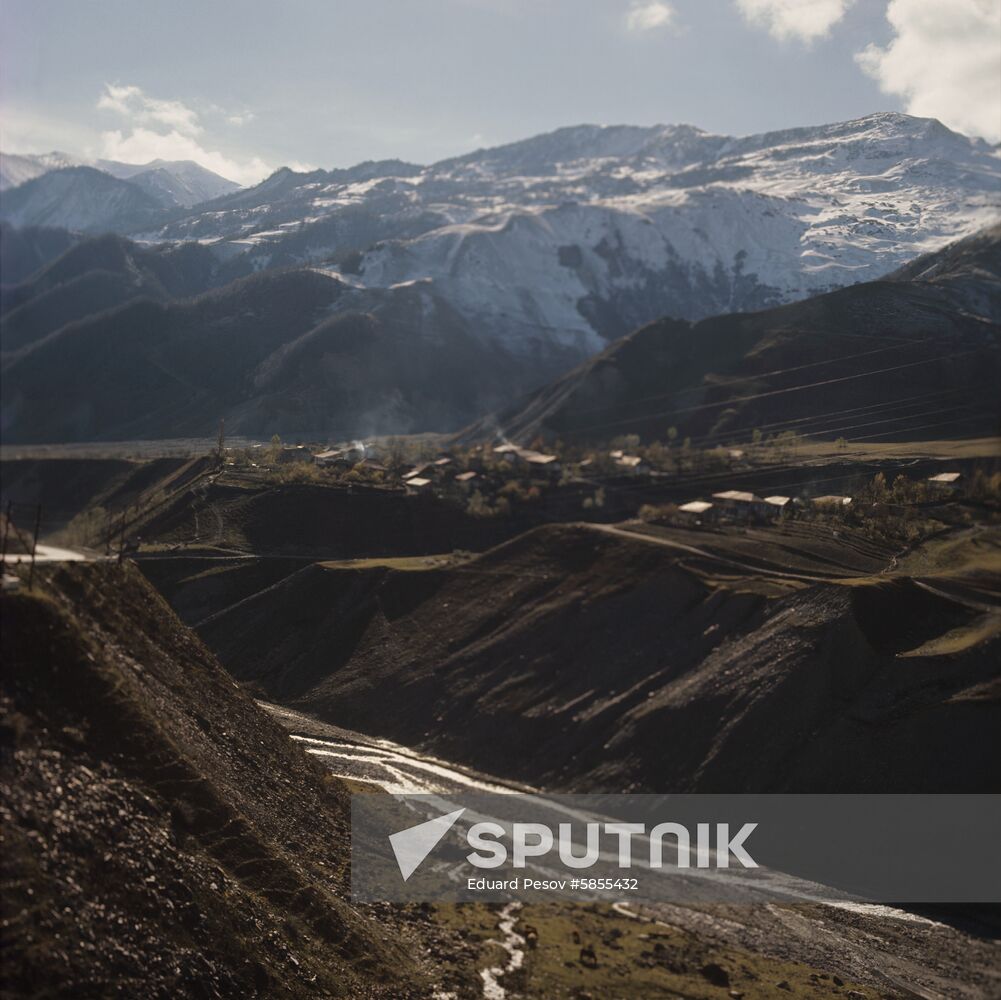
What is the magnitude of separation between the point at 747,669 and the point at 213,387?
4046 inches

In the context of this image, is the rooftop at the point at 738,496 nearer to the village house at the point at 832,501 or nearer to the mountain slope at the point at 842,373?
the mountain slope at the point at 842,373

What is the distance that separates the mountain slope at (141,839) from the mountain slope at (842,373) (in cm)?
6158

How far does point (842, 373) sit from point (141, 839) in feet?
324

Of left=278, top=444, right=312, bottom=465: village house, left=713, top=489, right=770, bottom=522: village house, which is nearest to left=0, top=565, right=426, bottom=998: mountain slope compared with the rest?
left=278, top=444, right=312, bottom=465: village house

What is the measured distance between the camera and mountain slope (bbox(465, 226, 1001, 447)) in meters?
86.6

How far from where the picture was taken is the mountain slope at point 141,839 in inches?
948

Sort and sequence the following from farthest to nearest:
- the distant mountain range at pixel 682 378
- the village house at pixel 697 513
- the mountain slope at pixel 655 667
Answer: the village house at pixel 697 513
the distant mountain range at pixel 682 378
the mountain slope at pixel 655 667

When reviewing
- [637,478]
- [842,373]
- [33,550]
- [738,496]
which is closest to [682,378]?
[637,478]

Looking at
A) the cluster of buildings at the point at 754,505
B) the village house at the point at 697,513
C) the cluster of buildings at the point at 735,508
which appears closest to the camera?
A: the cluster of buildings at the point at 754,505

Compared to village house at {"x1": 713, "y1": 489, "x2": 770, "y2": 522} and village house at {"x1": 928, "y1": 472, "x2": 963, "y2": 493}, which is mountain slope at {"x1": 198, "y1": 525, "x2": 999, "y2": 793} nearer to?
village house at {"x1": 713, "y1": 489, "x2": 770, "y2": 522}

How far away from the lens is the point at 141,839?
28.1 meters

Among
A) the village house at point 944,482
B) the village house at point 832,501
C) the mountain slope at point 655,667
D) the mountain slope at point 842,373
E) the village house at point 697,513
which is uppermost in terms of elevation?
the mountain slope at point 842,373

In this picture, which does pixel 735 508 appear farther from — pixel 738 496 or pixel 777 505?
pixel 777 505

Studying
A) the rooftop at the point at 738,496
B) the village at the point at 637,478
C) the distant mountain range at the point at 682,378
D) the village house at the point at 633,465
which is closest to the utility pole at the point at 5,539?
the village at the point at 637,478
